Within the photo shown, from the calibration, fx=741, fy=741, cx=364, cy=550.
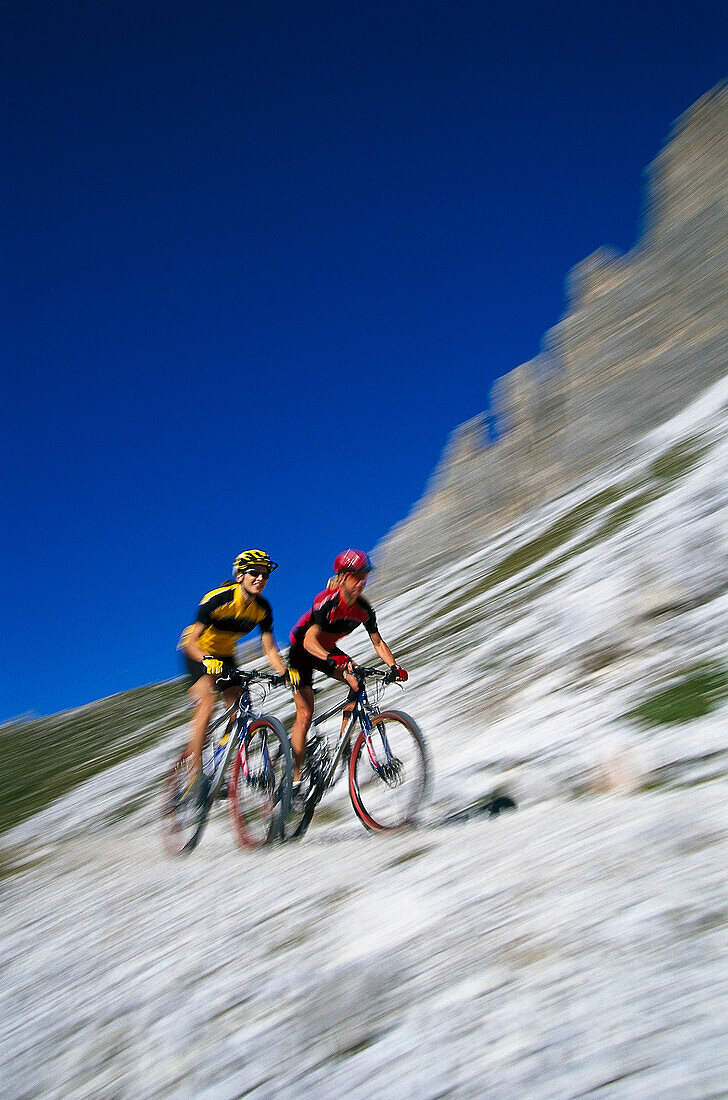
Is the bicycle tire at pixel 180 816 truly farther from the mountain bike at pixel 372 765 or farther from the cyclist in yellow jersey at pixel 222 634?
the mountain bike at pixel 372 765

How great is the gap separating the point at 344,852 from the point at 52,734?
130ft

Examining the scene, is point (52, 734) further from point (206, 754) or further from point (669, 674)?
point (669, 674)

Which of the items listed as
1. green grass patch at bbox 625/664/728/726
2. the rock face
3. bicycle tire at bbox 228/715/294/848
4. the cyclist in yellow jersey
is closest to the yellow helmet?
the cyclist in yellow jersey

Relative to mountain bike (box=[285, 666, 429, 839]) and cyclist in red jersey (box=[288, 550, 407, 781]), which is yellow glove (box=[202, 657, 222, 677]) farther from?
mountain bike (box=[285, 666, 429, 839])

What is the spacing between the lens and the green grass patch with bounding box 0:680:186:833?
19.4 m

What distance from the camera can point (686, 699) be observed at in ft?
21.7

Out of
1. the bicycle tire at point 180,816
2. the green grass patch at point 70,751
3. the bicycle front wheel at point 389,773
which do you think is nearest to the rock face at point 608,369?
the green grass patch at point 70,751

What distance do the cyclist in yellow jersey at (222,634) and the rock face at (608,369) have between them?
39.0 m

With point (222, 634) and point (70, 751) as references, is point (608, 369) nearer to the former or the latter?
point (70, 751)

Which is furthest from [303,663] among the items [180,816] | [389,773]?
[180,816]

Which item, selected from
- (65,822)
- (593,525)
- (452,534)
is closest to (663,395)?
(452,534)

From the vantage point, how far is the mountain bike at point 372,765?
22.7 ft

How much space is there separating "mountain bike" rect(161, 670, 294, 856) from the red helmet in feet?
4.43

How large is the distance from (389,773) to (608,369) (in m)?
67.4
